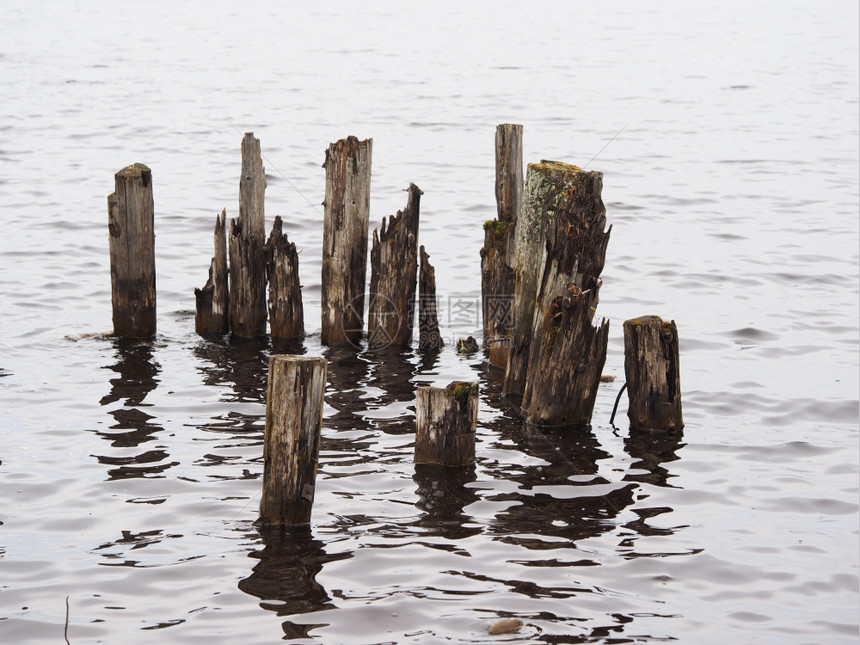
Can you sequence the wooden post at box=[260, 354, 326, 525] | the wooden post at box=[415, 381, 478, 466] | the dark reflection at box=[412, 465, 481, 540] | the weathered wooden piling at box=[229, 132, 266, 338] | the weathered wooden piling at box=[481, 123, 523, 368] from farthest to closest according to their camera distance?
the weathered wooden piling at box=[229, 132, 266, 338], the weathered wooden piling at box=[481, 123, 523, 368], the wooden post at box=[415, 381, 478, 466], the dark reflection at box=[412, 465, 481, 540], the wooden post at box=[260, 354, 326, 525]

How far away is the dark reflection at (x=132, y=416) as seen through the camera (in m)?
8.74

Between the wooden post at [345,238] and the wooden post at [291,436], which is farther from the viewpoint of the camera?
the wooden post at [345,238]

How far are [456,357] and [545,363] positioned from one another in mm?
2835

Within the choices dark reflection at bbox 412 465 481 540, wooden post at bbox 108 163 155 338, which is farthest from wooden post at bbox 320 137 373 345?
dark reflection at bbox 412 465 481 540

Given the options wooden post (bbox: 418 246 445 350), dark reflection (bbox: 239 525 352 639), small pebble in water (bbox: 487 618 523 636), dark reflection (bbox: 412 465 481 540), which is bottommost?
small pebble in water (bbox: 487 618 523 636)

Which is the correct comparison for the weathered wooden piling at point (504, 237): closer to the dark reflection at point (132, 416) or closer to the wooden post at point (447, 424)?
the wooden post at point (447, 424)

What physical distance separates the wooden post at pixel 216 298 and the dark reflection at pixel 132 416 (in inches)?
26.9

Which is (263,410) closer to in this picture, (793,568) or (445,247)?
(793,568)

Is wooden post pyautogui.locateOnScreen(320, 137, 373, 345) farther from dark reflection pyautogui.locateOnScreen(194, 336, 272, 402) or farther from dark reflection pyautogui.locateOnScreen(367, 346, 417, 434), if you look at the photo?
dark reflection pyautogui.locateOnScreen(194, 336, 272, 402)

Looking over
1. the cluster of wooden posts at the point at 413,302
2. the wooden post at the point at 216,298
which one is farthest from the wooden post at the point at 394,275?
the wooden post at the point at 216,298

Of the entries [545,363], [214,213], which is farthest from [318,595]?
[214,213]

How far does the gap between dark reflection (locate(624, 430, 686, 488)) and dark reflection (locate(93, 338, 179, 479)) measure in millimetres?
3966

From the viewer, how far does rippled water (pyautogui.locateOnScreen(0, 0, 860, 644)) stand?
6848mm

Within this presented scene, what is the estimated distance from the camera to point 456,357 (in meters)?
12.1
